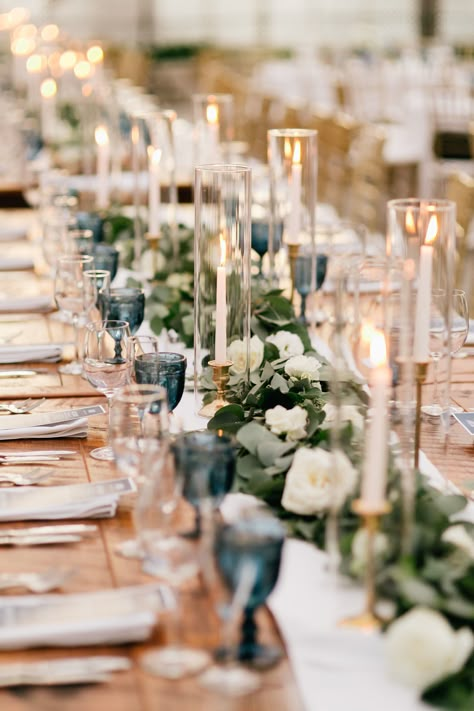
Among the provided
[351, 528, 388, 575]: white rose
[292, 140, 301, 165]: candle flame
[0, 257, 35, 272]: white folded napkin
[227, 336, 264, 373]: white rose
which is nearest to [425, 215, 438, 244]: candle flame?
[227, 336, 264, 373]: white rose

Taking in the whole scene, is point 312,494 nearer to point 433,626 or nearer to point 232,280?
point 433,626

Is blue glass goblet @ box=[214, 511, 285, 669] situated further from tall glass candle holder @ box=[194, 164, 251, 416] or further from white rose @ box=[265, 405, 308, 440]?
tall glass candle holder @ box=[194, 164, 251, 416]

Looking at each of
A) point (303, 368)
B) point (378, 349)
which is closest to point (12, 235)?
point (303, 368)

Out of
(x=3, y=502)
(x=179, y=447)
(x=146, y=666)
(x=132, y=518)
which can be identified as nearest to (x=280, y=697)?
(x=146, y=666)

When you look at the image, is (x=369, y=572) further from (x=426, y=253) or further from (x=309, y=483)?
(x=426, y=253)

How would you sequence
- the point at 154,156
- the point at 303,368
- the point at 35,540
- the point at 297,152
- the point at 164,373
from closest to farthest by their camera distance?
the point at 35,540, the point at 164,373, the point at 303,368, the point at 297,152, the point at 154,156

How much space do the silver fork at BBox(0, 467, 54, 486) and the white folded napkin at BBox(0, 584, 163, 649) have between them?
1.20 ft

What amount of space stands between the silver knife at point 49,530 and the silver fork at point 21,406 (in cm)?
47

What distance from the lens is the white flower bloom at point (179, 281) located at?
2611 mm

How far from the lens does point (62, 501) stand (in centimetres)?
153

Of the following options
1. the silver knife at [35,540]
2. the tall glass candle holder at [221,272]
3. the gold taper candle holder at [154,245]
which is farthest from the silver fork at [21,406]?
the gold taper candle holder at [154,245]

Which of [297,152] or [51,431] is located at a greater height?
[297,152]

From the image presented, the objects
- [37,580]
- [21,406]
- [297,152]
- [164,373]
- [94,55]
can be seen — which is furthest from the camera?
[94,55]

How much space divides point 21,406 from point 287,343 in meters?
0.46
